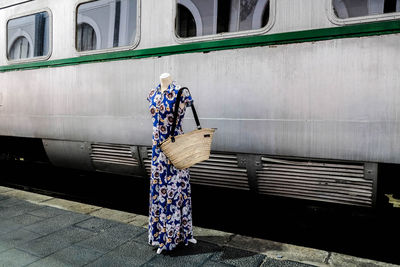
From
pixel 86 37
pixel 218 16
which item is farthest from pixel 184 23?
pixel 86 37

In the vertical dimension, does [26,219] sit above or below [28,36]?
below

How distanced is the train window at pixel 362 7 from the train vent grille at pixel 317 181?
1.29m

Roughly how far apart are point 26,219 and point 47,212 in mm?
263

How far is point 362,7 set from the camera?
2.96 metres

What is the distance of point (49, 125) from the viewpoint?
16.2 ft

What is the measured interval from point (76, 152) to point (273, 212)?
2738mm

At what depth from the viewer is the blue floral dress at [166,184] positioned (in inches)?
114

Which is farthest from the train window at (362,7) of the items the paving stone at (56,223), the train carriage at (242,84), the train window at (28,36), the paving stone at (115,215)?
the train window at (28,36)

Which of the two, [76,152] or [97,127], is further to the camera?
[76,152]

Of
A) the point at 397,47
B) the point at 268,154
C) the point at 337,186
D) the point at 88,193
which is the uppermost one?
the point at 397,47

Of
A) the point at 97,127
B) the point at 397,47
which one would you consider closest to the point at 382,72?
the point at 397,47

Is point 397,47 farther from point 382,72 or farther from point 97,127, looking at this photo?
point 97,127

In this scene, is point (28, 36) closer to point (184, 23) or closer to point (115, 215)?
point (184, 23)

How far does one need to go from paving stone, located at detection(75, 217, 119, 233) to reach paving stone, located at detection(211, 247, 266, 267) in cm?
128
